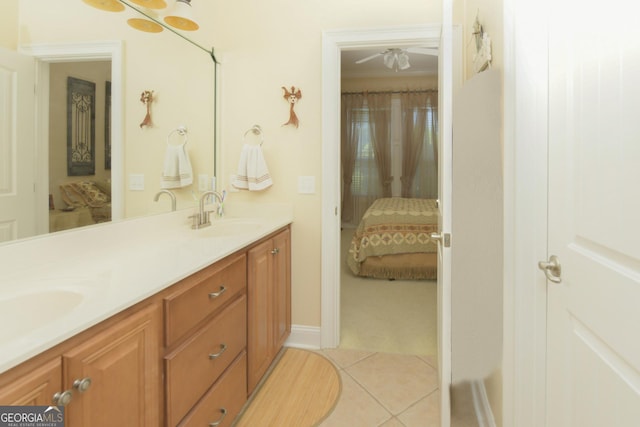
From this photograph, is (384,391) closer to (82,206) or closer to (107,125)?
(82,206)

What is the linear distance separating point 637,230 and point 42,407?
1258 mm

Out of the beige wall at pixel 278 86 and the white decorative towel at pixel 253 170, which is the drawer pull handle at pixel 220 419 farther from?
the white decorative towel at pixel 253 170

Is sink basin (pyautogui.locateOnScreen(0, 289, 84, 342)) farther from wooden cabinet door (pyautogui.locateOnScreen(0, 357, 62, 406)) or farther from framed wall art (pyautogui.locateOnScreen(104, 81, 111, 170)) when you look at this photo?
framed wall art (pyautogui.locateOnScreen(104, 81, 111, 170))

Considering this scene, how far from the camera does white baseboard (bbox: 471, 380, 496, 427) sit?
65.4 inches

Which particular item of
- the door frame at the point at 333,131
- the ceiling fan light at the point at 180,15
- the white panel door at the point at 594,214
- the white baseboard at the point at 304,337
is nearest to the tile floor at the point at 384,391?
the white baseboard at the point at 304,337

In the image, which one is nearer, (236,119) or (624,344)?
(624,344)

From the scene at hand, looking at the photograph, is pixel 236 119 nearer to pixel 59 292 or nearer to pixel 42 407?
pixel 59 292

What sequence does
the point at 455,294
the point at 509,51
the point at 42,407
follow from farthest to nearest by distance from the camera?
1. the point at 455,294
2. the point at 509,51
3. the point at 42,407

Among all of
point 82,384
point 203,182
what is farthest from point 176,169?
point 82,384

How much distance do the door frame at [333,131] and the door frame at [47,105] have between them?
1190 millimetres

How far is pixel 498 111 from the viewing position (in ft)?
4.92

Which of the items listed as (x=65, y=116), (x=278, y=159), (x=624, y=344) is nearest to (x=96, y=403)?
(x=65, y=116)

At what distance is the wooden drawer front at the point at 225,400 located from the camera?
1313 millimetres

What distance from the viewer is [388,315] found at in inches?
122
